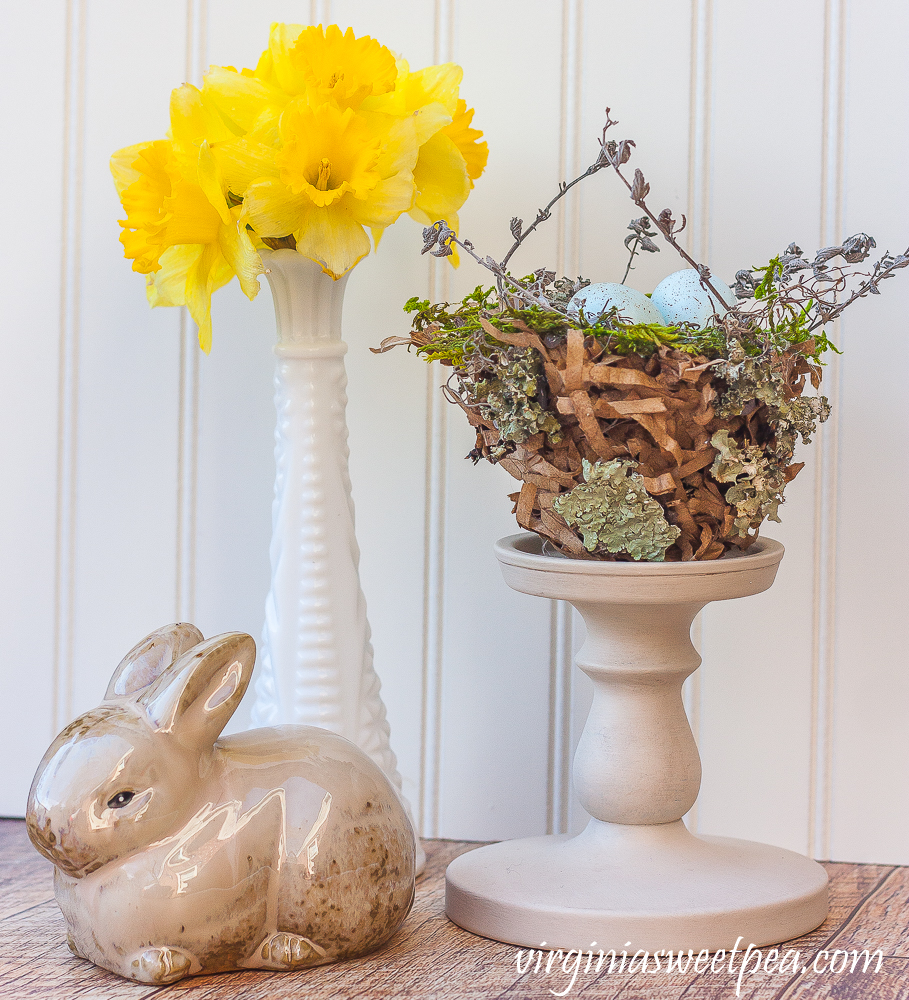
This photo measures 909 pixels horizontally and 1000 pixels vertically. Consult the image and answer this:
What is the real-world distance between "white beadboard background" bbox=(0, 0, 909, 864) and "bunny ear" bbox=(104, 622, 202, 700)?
29 cm

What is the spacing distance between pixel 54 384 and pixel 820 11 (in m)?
0.77

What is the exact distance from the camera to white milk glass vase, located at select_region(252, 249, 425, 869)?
2.60ft

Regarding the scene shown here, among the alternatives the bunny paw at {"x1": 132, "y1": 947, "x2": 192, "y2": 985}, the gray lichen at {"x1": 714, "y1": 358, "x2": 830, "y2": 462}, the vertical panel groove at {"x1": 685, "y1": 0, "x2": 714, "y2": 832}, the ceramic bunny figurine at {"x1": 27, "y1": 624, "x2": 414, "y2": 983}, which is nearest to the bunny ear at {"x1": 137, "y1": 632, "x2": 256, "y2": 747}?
the ceramic bunny figurine at {"x1": 27, "y1": 624, "x2": 414, "y2": 983}

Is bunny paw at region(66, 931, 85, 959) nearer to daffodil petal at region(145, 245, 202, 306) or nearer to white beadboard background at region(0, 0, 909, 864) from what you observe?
white beadboard background at region(0, 0, 909, 864)

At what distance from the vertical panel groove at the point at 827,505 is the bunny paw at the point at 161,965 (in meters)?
0.56

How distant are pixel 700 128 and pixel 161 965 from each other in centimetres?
77

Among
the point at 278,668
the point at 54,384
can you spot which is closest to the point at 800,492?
the point at 278,668

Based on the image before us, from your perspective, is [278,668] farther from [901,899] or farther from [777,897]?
[901,899]

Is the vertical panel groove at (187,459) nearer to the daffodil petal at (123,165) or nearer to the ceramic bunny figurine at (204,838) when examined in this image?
the daffodil petal at (123,165)

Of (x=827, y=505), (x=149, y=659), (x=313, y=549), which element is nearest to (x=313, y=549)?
(x=313, y=549)

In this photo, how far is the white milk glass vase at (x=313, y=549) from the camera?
79 cm

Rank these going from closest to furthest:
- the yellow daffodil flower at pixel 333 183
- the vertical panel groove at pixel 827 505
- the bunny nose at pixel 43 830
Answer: the bunny nose at pixel 43 830 < the yellow daffodil flower at pixel 333 183 < the vertical panel groove at pixel 827 505

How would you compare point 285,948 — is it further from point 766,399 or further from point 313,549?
point 766,399

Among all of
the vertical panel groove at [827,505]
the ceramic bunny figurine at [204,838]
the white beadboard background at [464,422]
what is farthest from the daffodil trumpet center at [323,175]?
the vertical panel groove at [827,505]
